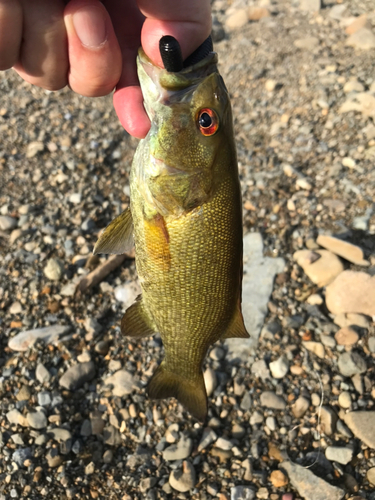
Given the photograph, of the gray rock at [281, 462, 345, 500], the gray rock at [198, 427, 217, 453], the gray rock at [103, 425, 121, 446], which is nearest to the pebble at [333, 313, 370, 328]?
the gray rock at [281, 462, 345, 500]

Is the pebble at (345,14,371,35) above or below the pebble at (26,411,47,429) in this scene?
above

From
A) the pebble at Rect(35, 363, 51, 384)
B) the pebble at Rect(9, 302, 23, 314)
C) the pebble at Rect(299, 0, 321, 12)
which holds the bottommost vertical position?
the pebble at Rect(35, 363, 51, 384)

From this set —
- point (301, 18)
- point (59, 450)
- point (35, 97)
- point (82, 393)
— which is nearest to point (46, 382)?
point (82, 393)

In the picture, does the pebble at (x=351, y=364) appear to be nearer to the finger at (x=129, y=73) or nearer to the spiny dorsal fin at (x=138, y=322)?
the spiny dorsal fin at (x=138, y=322)

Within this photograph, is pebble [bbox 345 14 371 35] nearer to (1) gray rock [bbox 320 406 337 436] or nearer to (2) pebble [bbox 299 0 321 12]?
(2) pebble [bbox 299 0 321 12]

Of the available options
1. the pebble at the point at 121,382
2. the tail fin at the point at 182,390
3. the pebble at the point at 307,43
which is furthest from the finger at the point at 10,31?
the pebble at the point at 307,43
